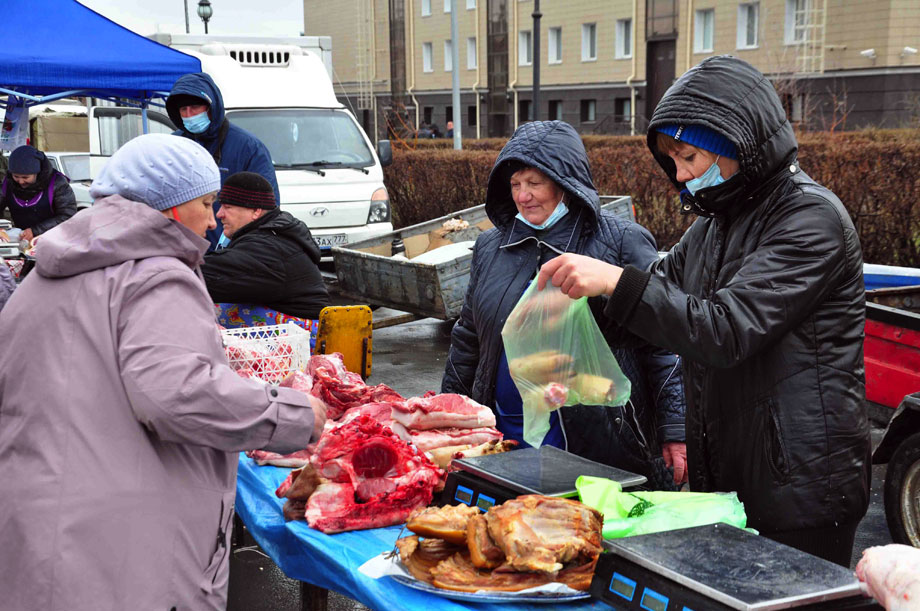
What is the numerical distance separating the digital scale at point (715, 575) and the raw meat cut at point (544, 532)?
11 cm

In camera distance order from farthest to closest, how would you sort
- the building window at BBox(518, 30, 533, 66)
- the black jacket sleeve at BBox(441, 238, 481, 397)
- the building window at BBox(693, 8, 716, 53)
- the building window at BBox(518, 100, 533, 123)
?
the building window at BBox(518, 100, 533, 123), the building window at BBox(518, 30, 533, 66), the building window at BBox(693, 8, 716, 53), the black jacket sleeve at BBox(441, 238, 481, 397)

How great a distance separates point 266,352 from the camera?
4160mm

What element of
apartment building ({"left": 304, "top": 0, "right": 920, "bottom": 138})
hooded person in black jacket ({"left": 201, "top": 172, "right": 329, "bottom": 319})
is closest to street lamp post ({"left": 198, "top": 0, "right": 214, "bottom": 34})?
apartment building ({"left": 304, "top": 0, "right": 920, "bottom": 138})

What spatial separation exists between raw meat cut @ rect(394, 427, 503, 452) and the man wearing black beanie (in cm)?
782

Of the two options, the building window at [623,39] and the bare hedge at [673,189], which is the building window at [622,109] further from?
the bare hedge at [673,189]

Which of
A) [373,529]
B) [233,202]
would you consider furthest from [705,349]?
[233,202]

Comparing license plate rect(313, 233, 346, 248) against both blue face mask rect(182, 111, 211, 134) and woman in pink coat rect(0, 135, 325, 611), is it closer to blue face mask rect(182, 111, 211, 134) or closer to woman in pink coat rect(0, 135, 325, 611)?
blue face mask rect(182, 111, 211, 134)

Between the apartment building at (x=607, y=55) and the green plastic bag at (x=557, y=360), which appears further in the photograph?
the apartment building at (x=607, y=55)

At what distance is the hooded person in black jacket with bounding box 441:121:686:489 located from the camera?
354 centimetres

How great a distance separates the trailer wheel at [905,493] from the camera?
16.0 feet

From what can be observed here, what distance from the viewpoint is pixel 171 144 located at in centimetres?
259

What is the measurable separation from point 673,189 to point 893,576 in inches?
411

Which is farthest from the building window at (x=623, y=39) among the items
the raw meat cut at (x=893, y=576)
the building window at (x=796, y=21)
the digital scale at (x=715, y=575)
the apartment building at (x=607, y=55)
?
the raw meat cut at (x=893, y=576)

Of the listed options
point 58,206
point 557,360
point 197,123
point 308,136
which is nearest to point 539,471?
point 557,360
